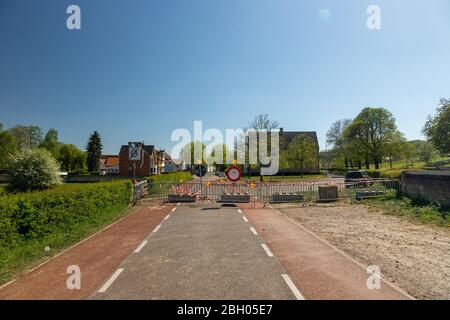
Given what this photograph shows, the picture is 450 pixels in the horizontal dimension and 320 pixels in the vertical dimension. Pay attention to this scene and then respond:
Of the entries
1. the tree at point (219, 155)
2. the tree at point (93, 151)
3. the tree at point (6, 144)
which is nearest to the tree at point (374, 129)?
the tree at point (219, 155)

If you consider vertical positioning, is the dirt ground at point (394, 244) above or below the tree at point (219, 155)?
below

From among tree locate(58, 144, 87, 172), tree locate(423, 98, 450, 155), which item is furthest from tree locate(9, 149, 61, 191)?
tree locate(58, 144, 87, 172)

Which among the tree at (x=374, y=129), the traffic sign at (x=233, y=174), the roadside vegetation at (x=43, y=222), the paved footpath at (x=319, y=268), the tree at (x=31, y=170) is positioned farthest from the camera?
the tree at (x=374, y=129)

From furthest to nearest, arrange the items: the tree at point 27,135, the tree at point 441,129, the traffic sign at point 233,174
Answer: the tree at point 27,135 → the tree at point 441,129 → the traffic sign at point 233,174

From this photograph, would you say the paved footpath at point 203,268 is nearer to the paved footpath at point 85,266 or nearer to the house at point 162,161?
the paved footpath at point 85,266

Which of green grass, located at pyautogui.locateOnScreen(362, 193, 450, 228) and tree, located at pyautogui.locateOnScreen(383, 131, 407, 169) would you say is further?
tree, located at pyautogui.locateOnScreen(383, 131, 407, 169)

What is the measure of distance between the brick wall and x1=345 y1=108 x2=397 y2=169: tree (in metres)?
36.8

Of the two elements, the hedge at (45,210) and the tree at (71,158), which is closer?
the hedge at (45,210)

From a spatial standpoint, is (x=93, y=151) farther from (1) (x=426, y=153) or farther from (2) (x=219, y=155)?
(1) (x=426, y=153)

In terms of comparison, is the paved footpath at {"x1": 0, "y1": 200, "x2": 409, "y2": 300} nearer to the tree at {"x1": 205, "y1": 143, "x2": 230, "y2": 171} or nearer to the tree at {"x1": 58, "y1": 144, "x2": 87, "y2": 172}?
the tree at {"x1": 205, "y1": 143, "x2": 230, "y2": 171}

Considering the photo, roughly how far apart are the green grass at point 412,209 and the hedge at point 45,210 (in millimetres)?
15022

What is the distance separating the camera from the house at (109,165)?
302ft

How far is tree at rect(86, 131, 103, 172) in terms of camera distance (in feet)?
267

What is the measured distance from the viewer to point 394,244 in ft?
30.8
